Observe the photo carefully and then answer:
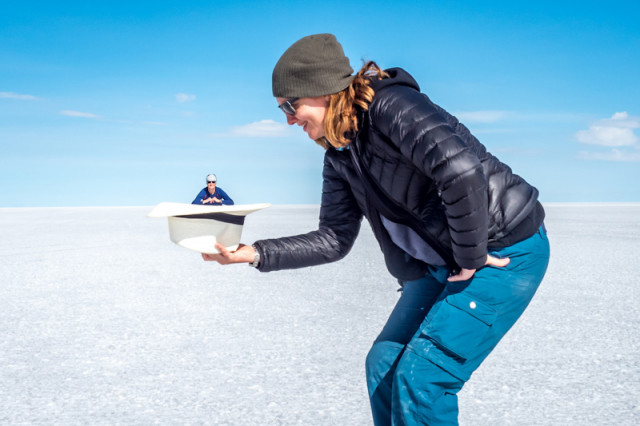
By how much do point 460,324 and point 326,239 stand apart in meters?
0.74

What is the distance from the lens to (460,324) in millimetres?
1938

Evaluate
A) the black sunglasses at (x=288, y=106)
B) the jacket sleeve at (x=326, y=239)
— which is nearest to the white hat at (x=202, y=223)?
the jacket sleeve at (x=326, y=239)

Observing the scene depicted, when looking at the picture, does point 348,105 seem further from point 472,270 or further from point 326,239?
point 326,239

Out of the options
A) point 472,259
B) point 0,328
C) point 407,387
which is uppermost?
point 472,259

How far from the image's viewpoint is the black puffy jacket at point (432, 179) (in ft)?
5.74

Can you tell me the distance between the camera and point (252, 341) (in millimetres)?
4848

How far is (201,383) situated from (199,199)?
850 centimetres

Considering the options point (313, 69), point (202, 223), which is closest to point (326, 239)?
point (202, 223)

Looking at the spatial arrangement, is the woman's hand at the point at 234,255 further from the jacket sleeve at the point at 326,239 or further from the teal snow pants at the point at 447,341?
the teal snow pants at the point at 447,341

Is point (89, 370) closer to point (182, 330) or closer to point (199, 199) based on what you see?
point (182, 330)

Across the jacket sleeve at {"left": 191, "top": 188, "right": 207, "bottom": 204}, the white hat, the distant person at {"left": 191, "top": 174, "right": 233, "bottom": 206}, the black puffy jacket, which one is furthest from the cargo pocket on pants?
the jacket sleeve at {"left": 191, "top": 188, "right": 207, "bottom": 204}

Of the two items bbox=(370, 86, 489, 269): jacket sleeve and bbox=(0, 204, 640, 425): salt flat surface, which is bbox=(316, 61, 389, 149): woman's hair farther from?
bbox=(0, 204, 640, 425): salt flat surface

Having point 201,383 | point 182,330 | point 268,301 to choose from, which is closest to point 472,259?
point 201,383

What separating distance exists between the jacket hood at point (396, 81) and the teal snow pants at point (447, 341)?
1.94 ft
